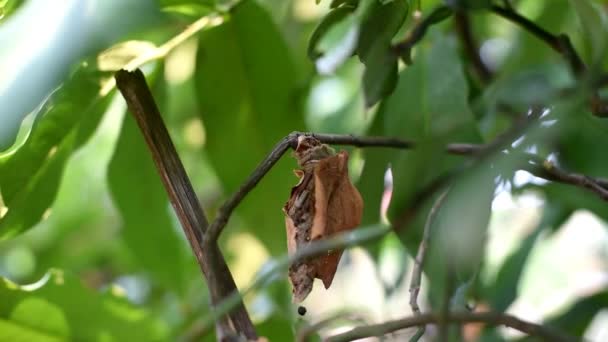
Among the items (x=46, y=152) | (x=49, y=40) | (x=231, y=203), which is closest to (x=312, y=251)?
(x=231, y=203)

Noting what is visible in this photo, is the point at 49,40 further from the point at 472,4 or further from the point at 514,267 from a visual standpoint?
the point at 514,267

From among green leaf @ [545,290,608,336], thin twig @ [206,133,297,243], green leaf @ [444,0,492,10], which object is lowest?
green leaf @ [545,290,608,336]

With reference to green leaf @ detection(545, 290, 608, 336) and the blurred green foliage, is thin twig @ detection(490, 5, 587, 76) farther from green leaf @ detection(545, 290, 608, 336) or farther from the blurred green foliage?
green leaf @ detection(545, 290, 608, 336)

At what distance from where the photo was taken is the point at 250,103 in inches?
26.1

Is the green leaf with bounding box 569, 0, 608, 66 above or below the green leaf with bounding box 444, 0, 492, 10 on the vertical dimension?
below

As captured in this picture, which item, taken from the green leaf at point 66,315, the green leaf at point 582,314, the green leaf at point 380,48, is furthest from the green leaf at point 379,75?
the green leaf at point 582,314

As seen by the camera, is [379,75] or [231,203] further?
[379,75]

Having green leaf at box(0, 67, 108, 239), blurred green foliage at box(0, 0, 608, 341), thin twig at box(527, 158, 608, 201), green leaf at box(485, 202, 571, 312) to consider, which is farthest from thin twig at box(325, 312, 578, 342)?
green leaf at box(485, 202, 571, 312)

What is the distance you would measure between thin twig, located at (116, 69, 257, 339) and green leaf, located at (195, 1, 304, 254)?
17cm

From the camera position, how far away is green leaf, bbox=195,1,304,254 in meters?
0.64

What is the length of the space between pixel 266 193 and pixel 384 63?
0.22 meters

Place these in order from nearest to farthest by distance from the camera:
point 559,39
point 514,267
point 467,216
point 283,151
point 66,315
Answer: point 467,216 → point 283,151 → point 559,39 → point 66,315 → point 514,267

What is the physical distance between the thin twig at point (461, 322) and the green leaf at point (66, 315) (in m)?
0.28

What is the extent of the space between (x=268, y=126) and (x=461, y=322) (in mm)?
360
